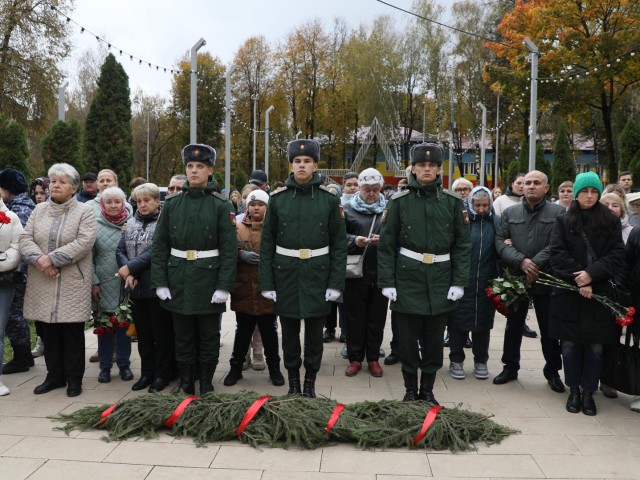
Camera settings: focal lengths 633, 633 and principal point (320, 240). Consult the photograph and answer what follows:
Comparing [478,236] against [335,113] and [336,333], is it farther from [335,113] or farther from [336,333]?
[335,113]

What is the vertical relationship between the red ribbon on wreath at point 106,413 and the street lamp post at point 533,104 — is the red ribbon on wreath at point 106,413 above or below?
below

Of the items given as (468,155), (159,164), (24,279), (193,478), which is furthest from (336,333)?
(468,155)

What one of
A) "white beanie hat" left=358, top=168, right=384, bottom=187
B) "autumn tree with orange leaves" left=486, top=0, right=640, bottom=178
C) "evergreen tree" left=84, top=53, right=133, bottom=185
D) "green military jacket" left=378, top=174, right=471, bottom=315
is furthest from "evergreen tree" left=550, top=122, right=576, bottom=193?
"green military jacket" left=378, top=174, right=471, bottom=315

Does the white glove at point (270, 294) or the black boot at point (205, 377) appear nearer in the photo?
the white glove at point (270, 294)

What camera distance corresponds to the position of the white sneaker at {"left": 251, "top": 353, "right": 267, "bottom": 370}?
6234mm

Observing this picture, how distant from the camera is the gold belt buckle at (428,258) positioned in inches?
194

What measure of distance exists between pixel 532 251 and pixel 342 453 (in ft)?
8.78

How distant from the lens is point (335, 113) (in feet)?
148

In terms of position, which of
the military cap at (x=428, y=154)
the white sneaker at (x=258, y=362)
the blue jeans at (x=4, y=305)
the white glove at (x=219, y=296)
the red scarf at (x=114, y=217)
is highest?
the military cap at (x=428, y=154)

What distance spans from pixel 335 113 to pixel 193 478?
140ft

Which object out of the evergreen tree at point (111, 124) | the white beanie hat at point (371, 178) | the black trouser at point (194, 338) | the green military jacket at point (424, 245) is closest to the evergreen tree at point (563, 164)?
the evergreen tree at point (111, 124)

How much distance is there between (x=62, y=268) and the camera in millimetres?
5344

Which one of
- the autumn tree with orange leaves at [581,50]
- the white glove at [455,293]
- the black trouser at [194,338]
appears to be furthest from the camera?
the autumn tree with orange leaves at [581,50]

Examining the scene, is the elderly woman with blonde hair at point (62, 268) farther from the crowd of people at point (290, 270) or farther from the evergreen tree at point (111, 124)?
the evergreen tree at point (111, 124)
